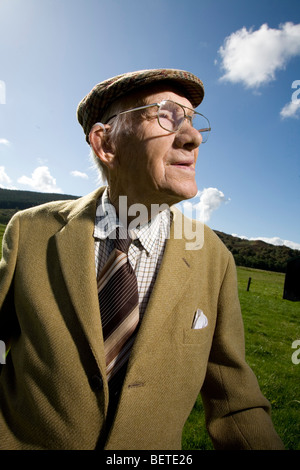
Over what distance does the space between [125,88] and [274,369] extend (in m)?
9.03

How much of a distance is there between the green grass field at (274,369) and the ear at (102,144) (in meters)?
4.45

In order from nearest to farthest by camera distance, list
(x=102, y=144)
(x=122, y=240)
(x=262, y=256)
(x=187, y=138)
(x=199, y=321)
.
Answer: (x=199, y=321), (x=187, y=138), (x=122, y=240), (x=102, y=144), (x=262, y=256)

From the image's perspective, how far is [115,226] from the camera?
2006mm

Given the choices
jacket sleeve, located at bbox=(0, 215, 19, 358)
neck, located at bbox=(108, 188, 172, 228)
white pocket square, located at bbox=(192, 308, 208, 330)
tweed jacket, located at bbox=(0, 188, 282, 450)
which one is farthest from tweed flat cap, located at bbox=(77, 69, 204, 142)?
white pocket square, located at bbox=(192, 308, 208, 330)

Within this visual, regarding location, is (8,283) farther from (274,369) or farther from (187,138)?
(274,369)

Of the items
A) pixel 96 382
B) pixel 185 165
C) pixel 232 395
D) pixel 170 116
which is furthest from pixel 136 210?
pixel 232 395

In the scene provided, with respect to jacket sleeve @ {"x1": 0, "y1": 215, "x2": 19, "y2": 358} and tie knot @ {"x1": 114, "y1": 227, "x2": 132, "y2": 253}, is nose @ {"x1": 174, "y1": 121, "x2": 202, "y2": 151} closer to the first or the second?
tie knot @ {"x1": 114, "y1": 227, "x2": 132, "y2": 253}

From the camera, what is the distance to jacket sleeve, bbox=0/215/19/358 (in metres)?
1.76

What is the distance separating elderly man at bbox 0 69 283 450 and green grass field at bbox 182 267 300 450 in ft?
10.4

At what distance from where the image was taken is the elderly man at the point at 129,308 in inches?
60.1

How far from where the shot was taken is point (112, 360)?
164cm

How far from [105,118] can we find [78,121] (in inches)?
21.5
